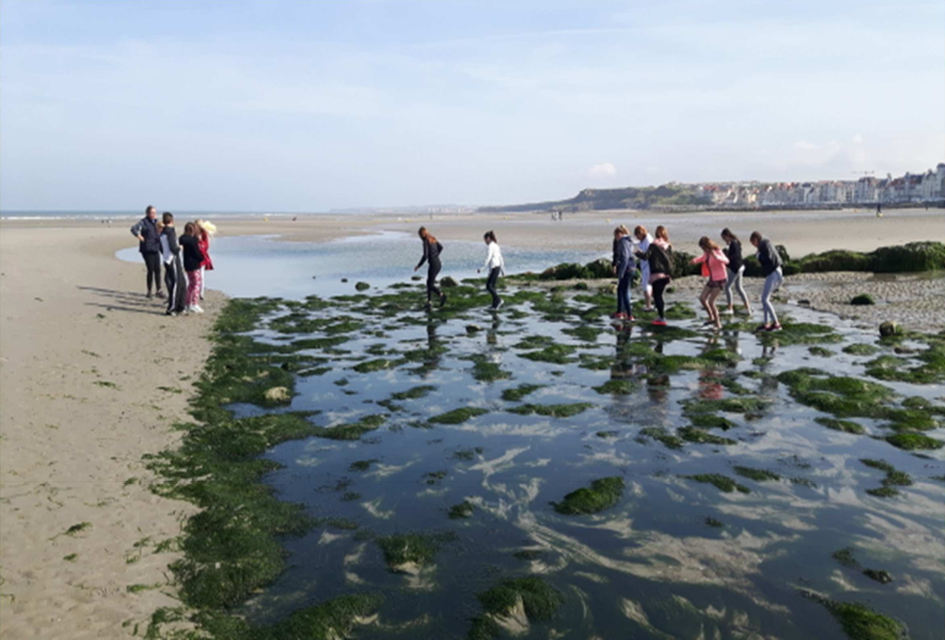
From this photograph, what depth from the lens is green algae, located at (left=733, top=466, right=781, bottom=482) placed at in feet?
24.1

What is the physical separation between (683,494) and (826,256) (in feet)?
82.0

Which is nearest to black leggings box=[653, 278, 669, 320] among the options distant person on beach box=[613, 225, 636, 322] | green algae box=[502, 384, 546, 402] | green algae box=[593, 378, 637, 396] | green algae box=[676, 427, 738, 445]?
→ distant person on beach box=[613, 225, 636, 322]

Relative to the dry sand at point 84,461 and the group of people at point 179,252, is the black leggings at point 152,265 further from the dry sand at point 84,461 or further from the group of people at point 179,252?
the dry sand at point 84,461

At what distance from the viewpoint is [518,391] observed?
1092 centimetres

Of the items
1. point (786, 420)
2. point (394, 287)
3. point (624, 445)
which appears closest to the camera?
point (624, 445)

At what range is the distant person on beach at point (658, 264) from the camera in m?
16.2

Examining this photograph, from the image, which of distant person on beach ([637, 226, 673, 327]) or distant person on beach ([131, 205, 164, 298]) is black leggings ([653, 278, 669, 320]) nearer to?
distant person on beach ([637, 226, 673, 327])

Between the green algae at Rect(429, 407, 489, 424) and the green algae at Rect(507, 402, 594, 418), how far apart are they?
1.61 ft

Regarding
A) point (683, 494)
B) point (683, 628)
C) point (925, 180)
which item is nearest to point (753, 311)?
point (683, 494)

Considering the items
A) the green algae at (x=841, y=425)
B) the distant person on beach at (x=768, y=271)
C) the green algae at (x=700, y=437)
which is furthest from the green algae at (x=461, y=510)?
the distant person on beach at (x=768, y=271)

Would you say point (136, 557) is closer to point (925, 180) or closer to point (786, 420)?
point (786, 420)

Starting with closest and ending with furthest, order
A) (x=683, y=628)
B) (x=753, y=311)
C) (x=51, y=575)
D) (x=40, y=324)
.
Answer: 1. (x=683, y=628)
2. (x=51, y=575)
3. (x=40, y=324)
4. (x=753, y=311)

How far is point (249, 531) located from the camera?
242 inches

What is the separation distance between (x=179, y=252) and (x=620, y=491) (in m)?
14.7
